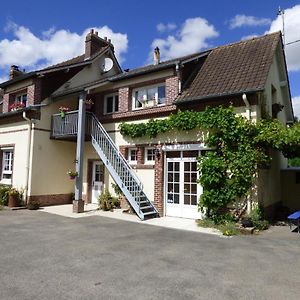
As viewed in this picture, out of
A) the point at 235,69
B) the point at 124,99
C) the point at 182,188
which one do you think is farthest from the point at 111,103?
the point at 235,69

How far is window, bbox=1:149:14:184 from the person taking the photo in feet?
52.3

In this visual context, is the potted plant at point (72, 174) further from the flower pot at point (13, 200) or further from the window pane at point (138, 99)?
the window pane at point (138, 99)

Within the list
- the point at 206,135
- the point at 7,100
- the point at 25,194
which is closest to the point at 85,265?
the point at 206,135

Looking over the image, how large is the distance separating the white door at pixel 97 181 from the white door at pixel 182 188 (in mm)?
4094

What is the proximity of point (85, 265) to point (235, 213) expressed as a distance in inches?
238

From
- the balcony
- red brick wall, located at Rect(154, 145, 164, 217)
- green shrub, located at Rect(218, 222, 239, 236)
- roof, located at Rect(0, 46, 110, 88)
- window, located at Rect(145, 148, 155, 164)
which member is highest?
roof, located at Rect(0, 46, 110, 88)

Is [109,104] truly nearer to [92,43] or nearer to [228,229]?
[92,43]

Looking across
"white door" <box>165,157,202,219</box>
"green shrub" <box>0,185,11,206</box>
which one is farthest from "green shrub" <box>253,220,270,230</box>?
"green shrub" <box>0,185,11,206</box>

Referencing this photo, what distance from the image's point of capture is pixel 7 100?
A: 17500mm

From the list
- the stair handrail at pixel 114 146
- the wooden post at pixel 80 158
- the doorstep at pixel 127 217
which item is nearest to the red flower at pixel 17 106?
the stair handrail at pixel 114 146

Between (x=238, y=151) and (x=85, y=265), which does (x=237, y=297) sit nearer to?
(x=85, y=265)

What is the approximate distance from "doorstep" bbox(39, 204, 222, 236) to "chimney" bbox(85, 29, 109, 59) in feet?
28.5

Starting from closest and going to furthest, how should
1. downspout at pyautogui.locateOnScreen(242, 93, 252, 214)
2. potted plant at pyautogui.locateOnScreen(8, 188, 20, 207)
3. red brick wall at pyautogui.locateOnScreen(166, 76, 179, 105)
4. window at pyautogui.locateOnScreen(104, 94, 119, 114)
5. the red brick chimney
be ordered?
downspout at pyautogui.locateOnScreen(242, 93, 252, 214) → red brick wall at pyautogui.locateOnScreen(166, 76, 179, 105) → potted plant at pyautogui.locateOnScreen(8, 188, 20, 207) → window at pyautogui.locateOnScreen(104, 94, 119, 114) → the red brick chimney

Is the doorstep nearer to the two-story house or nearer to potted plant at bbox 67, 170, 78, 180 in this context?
the two-story house
